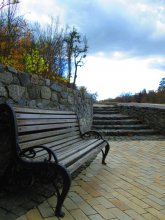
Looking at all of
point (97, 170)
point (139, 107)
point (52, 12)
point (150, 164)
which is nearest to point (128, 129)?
point (139, 107)

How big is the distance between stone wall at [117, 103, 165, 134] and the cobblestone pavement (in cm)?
422

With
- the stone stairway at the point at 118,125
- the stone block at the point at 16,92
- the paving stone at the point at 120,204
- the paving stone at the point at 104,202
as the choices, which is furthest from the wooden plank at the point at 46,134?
the stone stairway at the point at 118,125

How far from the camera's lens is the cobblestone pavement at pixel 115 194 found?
8.97ft

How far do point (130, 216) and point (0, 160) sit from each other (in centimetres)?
157

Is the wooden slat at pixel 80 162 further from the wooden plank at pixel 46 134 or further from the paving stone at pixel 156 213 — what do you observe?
the paving stone at pixel 156 213

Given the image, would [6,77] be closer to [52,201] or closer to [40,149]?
[40,149]

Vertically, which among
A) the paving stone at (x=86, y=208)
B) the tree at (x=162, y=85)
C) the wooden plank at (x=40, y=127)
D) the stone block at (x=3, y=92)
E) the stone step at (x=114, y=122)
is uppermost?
the tree at (x=162, y=85)

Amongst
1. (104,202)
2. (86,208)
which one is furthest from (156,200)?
(86,208)

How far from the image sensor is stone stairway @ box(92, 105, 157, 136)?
9383 mm

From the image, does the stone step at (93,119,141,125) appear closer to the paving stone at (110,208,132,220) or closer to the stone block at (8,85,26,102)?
the stone block at (8,85,26,102)

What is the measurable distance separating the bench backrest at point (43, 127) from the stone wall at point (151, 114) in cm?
542

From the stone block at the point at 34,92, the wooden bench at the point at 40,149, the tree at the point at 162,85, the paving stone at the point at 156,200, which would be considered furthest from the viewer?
the tree at the point at 162,85

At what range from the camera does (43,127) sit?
354 cm

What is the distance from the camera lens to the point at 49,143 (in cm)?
358
